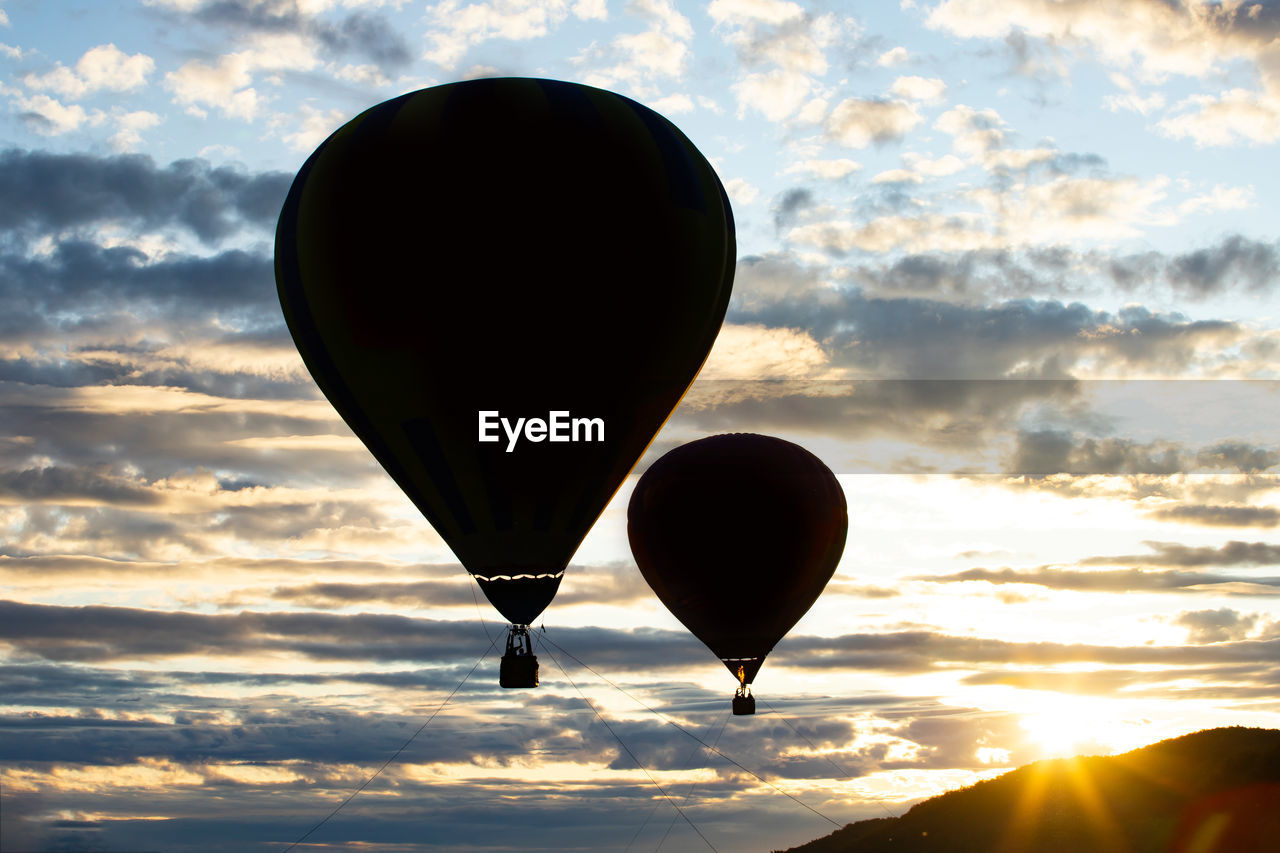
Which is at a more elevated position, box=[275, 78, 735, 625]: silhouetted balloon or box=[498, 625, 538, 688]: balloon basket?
box=[275, 78, 735, 625]: silhouetted balloon

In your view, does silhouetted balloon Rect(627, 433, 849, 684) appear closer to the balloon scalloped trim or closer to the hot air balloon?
the hot air balloon

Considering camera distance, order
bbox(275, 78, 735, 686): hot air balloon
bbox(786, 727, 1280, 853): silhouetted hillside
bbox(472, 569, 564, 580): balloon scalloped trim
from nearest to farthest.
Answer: bbox(275, 78, 735, 686): hot air balloon, bbox(472, 569, 564, 580): balloon scalloped trim, bbox(786, 727, 1280, 853): silhouetted hillside

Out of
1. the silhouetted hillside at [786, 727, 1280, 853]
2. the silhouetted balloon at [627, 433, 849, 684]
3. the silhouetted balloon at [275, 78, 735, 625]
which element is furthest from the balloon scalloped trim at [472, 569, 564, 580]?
the silhouetted hillside at [786, 727, 1280, 853]

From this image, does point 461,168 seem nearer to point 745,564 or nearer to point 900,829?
point 745,564

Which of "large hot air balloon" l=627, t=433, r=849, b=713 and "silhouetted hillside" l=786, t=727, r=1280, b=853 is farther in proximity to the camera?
"silhouetted hillside" l=786, t=727, r=1280, b=853

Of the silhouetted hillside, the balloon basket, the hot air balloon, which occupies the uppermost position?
the hot air balloon

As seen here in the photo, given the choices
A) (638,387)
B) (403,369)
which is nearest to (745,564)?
(638,387)

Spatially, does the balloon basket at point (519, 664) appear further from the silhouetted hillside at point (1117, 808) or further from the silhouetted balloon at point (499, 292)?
the silhouetted hillside at point (1117, 808)

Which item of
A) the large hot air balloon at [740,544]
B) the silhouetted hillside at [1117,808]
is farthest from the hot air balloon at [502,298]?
the silhouetted hillside at [1117,808]
